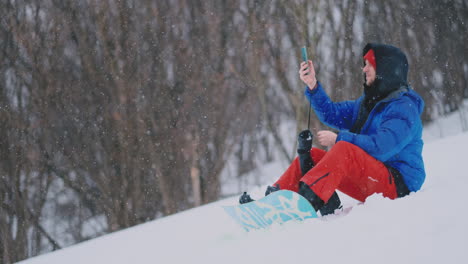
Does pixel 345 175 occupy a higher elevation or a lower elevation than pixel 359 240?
higher

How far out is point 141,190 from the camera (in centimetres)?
740

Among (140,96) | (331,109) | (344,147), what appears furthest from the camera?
(140,96)

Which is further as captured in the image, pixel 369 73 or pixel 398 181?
pixel 369 73

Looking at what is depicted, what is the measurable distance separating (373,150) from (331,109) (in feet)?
2.31

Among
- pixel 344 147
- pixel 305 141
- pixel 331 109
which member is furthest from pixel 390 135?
pixel 331 109

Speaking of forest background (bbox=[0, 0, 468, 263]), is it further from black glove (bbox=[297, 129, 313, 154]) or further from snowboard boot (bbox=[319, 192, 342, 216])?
snowboard boot (bbox=[319, 192, 342, 216])

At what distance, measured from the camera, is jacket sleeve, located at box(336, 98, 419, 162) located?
241cm

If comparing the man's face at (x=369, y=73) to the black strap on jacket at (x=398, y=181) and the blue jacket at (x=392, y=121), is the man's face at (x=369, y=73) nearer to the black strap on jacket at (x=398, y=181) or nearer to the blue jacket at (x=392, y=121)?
the blue jacket at (x=392, y=121)

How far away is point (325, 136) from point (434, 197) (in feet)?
2.23

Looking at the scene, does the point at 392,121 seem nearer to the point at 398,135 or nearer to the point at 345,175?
the point at 398,135

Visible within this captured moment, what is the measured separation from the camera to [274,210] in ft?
7.39

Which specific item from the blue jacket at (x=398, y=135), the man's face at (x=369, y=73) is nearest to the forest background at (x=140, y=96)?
the man's face at (x=369, y=73)

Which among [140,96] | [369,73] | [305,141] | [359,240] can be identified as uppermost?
[140,96]

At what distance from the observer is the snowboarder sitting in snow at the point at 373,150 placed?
7.56 ft
